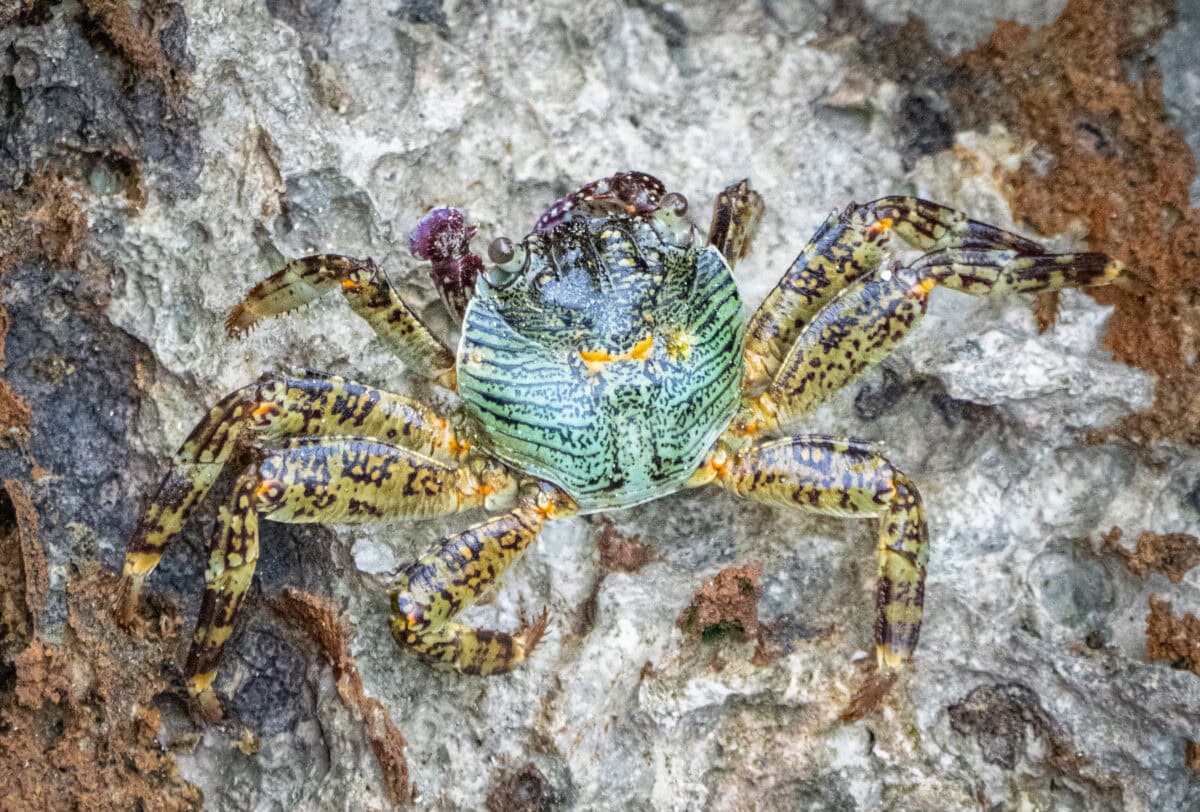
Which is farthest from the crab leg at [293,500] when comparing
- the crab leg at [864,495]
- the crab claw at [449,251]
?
the crab leg at [864,495]

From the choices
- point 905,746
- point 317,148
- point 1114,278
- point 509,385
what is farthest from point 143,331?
point 1114,278

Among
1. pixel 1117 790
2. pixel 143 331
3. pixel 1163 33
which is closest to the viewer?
pixel 1117 790

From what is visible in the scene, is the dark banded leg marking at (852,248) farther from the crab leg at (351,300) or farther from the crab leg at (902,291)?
the crab leg at (351,300)

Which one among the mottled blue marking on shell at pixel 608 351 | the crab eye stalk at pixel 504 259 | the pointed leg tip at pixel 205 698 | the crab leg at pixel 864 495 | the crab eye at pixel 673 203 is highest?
the crab eye at pixel 673 203

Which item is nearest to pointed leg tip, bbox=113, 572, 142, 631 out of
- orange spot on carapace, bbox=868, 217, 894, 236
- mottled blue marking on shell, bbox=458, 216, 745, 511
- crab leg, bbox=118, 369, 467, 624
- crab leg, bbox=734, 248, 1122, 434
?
crab leg, bbox=118, 369, 467, 624

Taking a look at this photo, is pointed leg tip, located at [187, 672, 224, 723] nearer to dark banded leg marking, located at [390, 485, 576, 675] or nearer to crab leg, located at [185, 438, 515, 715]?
crab leg, located at [185, 438, 515, 715]

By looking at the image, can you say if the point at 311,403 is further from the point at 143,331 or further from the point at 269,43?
the point at 269,43
